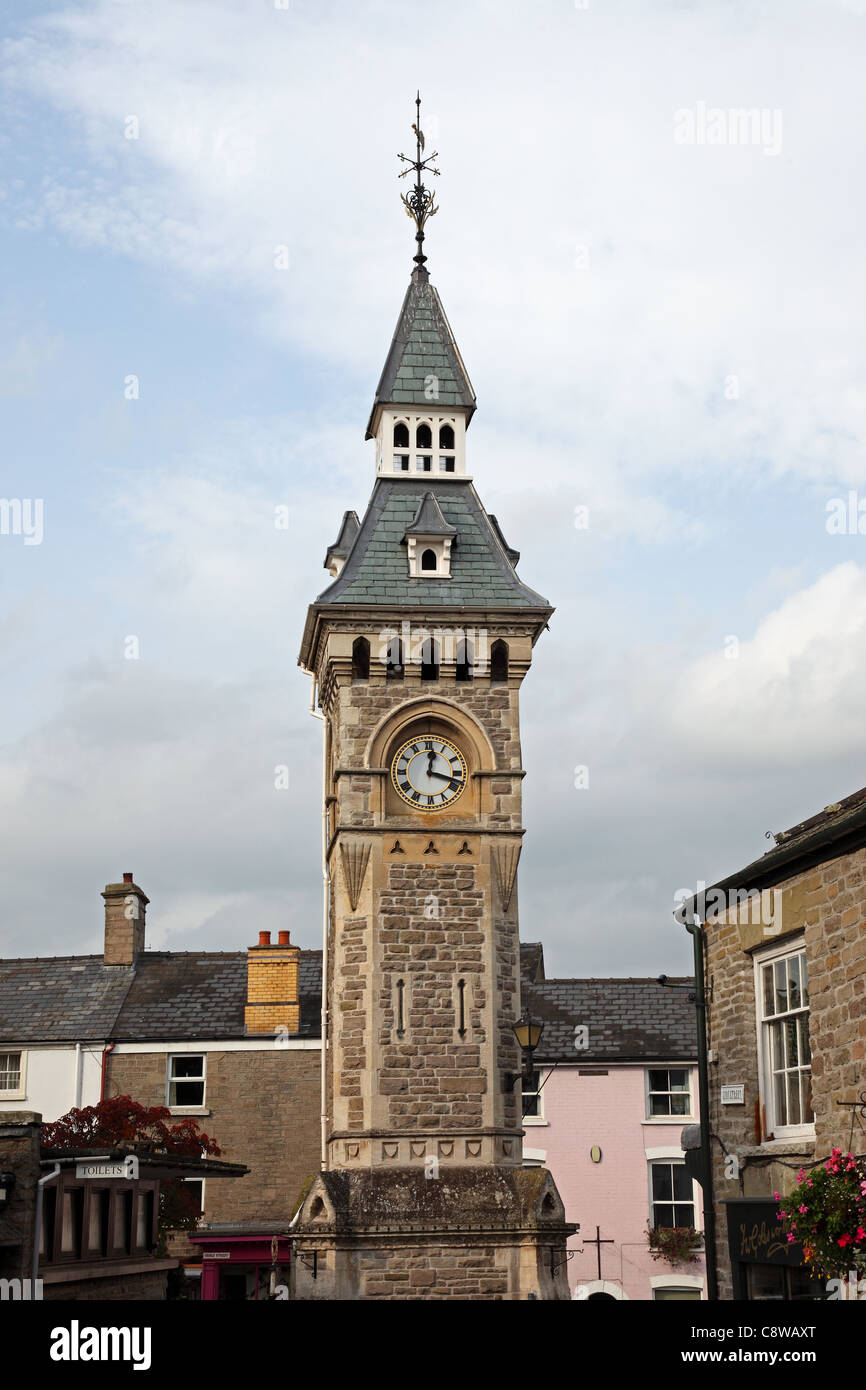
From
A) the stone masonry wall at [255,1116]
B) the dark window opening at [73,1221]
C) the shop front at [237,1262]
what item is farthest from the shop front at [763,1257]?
the stone masonry wall at [255,1116]

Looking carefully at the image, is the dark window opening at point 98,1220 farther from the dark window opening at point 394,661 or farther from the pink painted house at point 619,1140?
the pink painted house at point 619,1140

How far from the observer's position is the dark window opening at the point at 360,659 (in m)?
26.2

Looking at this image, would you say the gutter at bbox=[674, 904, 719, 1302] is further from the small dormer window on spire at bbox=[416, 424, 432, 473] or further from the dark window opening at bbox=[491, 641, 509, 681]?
the small dormer window on spire at bbox=[416, 424, 432, 473]

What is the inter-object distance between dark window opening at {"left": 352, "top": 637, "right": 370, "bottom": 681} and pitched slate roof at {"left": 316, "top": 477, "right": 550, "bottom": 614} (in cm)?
70

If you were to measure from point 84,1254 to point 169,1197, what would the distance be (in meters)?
10.5

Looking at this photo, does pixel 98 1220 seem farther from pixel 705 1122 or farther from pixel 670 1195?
pixel 670 1195

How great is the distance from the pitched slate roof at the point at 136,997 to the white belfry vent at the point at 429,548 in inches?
537

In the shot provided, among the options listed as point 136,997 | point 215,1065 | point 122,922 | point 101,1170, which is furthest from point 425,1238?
point 122,922

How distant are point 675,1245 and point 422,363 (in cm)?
1970

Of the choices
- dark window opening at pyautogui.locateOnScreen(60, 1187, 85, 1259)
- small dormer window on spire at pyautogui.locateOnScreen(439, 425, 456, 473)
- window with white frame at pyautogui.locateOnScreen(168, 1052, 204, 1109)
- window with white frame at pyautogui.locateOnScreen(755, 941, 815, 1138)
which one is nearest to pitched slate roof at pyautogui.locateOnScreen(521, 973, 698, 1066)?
window with white frame at pyautogui.locateOnScreen(168, 1052, 204, 1109)

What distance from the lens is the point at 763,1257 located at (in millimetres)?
14680

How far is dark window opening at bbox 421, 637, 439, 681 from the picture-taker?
1036 inches
